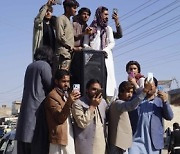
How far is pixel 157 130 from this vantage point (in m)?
4.74

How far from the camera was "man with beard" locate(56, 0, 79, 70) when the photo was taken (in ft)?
17.2

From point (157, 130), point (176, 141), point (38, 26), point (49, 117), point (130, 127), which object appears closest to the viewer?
point (49, 117)

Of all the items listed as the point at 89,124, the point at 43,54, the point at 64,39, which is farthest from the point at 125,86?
the point at 64,39

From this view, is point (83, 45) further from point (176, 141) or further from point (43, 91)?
point (176, 141)

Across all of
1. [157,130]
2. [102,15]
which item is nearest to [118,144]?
[157,130]

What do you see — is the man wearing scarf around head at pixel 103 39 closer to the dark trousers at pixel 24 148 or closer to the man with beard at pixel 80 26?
the man with beard at pixel 80 26

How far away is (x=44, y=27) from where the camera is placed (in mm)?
5430

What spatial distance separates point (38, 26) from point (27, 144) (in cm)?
168

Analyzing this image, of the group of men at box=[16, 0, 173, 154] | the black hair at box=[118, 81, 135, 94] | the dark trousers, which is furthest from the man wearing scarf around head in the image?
the dark trousers

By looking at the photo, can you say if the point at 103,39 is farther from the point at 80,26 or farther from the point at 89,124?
the point at 89,124

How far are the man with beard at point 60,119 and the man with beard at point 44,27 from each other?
1265mm

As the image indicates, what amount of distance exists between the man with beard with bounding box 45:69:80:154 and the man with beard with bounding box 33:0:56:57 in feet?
4.15

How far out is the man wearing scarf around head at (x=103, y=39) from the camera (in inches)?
221

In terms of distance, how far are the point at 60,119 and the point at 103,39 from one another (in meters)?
2.07
